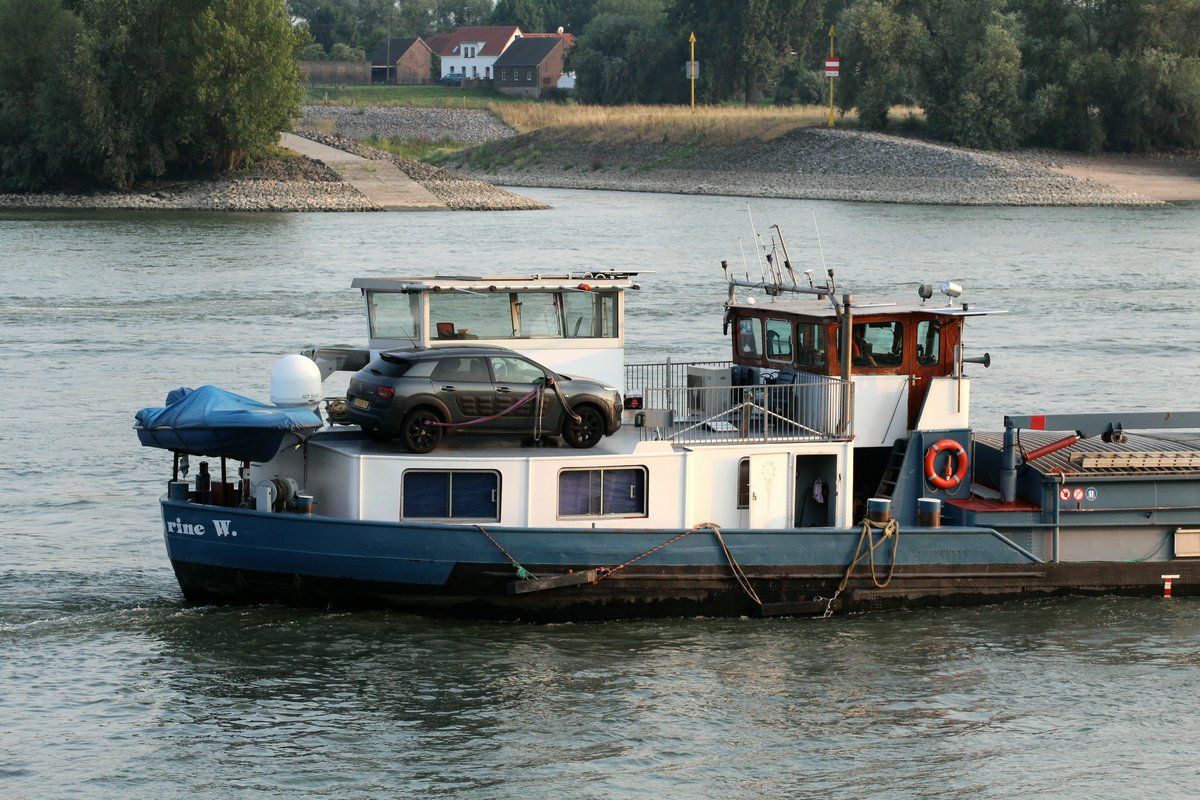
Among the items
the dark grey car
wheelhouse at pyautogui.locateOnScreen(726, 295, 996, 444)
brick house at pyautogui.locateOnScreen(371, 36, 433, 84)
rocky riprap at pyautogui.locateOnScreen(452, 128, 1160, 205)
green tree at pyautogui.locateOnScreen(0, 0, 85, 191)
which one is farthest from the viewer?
brick house at pyautogui.locateOnScreen(371, 36, 433, 84)

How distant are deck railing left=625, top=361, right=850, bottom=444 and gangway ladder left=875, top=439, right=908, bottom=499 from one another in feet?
2.86

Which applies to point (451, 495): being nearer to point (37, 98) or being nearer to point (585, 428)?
point (585, 428)

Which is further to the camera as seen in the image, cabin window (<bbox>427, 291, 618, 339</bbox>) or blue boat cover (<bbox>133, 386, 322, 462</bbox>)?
cabin window (<bbox>427, 291, 618, 339</bbox>)

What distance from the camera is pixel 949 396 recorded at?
19172 millimetres

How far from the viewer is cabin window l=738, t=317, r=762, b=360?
66.1 feet

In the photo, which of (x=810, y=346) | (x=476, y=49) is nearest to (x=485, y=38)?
(x=476, y=49)

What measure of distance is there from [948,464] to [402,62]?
497 feet

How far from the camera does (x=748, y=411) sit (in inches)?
731

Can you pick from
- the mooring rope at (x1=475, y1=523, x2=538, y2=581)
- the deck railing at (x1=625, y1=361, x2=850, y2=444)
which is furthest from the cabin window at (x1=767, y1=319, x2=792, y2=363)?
the mooring rope at (x1=475, y1=523, x2=538, y2=581)

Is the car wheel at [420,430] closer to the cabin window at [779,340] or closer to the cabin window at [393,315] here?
the cabin window at [393,315]

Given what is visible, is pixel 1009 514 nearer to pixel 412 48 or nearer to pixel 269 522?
pixel 269 522

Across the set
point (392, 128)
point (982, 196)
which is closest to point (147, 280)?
point (982, 196)

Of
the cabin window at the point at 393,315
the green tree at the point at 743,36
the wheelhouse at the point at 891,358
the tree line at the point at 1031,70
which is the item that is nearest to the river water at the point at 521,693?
the wheelhouse at the point at 891,358

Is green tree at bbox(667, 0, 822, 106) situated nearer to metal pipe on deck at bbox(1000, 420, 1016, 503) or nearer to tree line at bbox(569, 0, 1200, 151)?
tree line at bbox(569, 0, 1200, 151)
